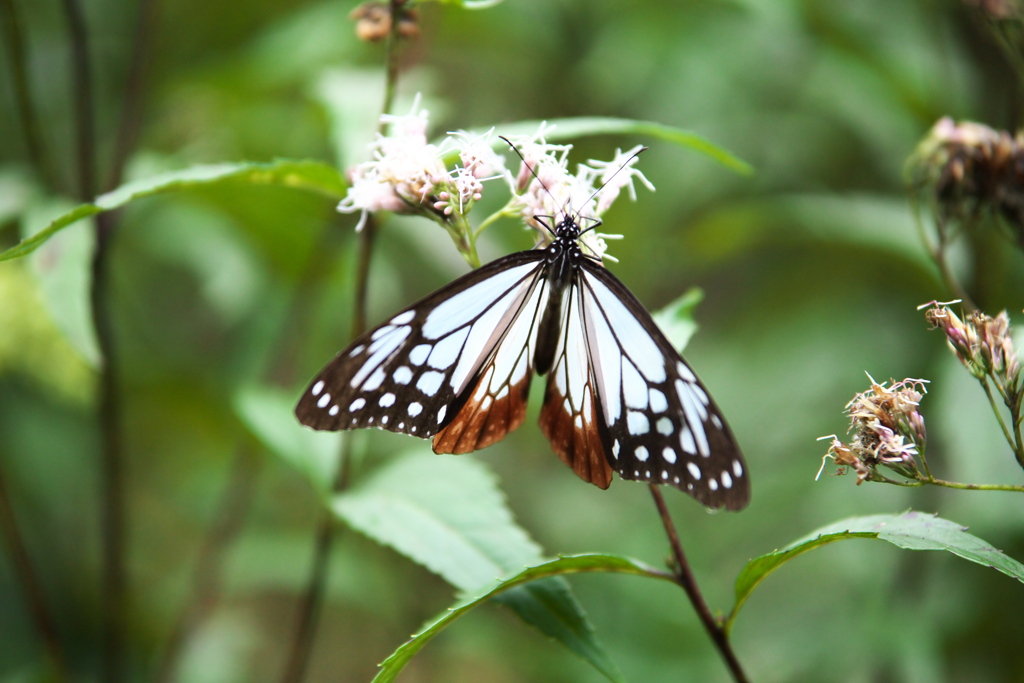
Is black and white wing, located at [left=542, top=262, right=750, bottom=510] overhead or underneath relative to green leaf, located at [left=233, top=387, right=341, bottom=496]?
underneath

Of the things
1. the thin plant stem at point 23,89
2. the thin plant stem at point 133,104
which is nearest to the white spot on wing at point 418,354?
the thin plant stem at point 133,104

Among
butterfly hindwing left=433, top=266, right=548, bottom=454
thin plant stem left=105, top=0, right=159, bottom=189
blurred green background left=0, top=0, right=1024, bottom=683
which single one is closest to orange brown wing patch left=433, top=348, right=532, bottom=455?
butterfly hindwing left=433, top=266, right=548, bottom=454

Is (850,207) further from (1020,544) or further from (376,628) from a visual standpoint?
(376,628)

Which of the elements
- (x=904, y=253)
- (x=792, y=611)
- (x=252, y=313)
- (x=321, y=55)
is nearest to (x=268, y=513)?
(x=252, y=313)

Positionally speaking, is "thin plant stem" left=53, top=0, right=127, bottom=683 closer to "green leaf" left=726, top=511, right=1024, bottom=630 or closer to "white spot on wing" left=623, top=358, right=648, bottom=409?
"white spot on wing" left=623, top=358, right=648, bottom=409

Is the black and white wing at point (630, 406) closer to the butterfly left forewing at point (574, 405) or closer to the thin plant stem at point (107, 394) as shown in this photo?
the butterfly left forewing at point (574, 405)

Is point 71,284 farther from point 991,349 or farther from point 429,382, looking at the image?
point 991,349
